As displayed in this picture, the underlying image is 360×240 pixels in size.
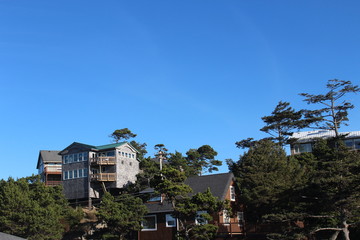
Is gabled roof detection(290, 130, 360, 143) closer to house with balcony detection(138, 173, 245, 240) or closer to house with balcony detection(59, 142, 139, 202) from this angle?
house with balcony detection(59, 142, 139, 202)

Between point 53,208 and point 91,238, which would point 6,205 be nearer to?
point 53,208

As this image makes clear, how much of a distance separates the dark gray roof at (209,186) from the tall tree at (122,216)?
2.74 metres

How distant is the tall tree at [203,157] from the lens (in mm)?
77562

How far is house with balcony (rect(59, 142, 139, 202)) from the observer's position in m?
60.3

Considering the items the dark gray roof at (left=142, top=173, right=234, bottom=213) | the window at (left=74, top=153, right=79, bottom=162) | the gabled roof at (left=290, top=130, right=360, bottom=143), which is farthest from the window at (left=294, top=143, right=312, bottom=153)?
the window at (left=74, top=153, right=79, bottom=162)

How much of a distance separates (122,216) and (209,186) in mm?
9419

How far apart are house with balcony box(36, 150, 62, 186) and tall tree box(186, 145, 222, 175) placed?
82.9ft

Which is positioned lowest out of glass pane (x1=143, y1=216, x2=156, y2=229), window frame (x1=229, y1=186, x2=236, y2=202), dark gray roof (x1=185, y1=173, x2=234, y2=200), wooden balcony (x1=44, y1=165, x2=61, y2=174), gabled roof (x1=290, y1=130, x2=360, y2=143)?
glass pane (x1=143, y1=216, x2=156, y2=229)

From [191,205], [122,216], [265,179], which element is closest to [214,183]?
[265,179]

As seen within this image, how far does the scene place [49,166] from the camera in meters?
73.1

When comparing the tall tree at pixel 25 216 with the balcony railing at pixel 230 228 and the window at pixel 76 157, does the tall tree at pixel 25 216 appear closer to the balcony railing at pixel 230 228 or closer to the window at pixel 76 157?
the balcony railing at pixel 230 228

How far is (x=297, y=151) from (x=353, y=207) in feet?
160

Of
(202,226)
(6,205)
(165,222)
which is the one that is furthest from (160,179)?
(6,205)

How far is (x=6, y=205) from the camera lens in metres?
35.7
